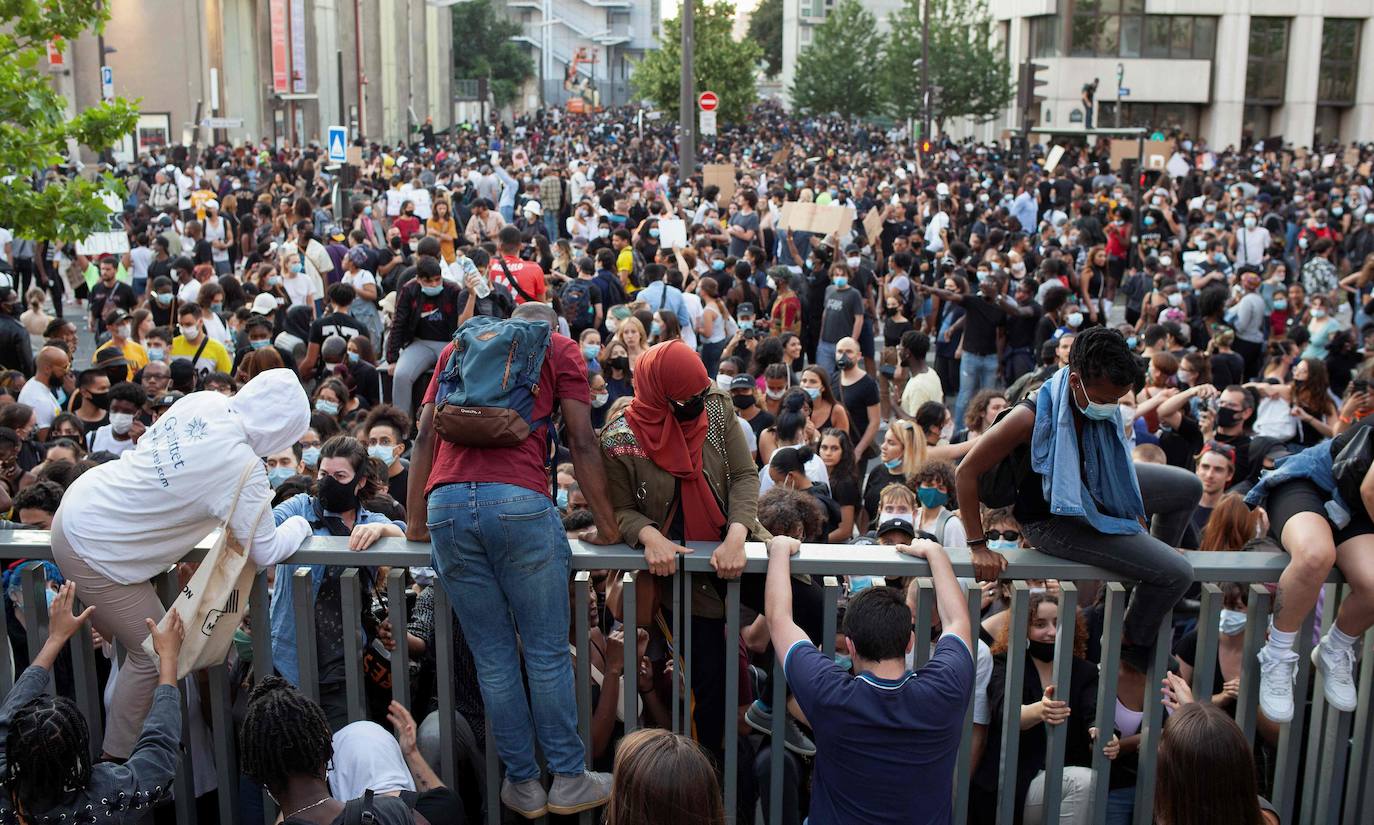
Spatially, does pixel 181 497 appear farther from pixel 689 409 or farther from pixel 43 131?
pixel 43 131

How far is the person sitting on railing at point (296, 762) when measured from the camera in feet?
11.2

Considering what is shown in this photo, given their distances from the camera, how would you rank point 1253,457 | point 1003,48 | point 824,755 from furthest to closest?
point 1003,48, point 1253,457, point 824,755

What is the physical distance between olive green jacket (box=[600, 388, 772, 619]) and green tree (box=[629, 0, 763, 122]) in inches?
1716

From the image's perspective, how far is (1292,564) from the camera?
3.81 metres

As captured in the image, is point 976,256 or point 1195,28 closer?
point 976,256

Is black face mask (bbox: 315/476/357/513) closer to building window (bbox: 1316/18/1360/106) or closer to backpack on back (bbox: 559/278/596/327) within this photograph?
backpack on back (bbox: 559/278/596/327)

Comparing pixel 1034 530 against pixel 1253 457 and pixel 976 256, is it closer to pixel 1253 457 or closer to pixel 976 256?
pixel 1253 457

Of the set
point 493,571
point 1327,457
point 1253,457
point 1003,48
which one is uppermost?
point 1003,48

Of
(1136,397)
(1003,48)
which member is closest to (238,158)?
(1136,397)

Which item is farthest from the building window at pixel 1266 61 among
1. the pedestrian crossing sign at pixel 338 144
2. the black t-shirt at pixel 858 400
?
the black t-shirt at pixel 858 400

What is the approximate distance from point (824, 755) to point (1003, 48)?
64.2 m

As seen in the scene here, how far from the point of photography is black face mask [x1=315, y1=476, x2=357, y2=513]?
18.2 ft

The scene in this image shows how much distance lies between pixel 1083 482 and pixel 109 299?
13579 millimetres

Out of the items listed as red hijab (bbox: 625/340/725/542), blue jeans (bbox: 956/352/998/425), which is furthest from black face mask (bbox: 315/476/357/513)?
blue jeans (bbox: 956/352/998/425)
